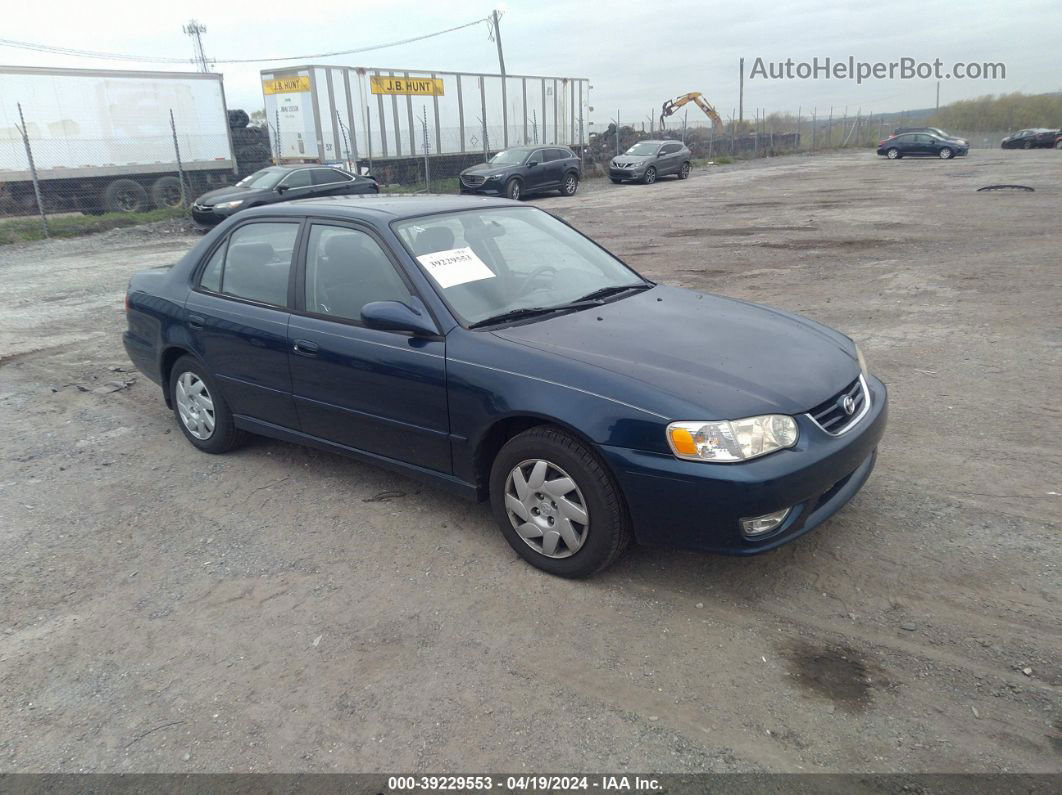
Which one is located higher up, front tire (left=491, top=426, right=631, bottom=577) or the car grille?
the car grille

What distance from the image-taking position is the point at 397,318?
3709 millimetres

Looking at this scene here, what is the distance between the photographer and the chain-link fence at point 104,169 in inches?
749

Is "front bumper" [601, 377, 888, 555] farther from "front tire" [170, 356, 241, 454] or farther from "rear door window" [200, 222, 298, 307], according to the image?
"front tire" [170, 356, 241, 454]

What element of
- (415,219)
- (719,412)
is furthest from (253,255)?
(719,412)

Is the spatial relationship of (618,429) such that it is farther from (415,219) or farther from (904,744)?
(415,219)

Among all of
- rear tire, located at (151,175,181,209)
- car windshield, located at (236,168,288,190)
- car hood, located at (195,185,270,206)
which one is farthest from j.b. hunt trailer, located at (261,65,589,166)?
car hood, located at (195,185,270,206)

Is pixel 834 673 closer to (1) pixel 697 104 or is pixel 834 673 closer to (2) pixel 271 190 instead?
(2) pixel 271 190

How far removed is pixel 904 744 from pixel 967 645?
67cm

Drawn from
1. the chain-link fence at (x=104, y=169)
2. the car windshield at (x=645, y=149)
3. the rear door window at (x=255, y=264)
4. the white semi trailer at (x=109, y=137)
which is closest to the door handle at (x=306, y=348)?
the rear door window at (x=255, y=264)

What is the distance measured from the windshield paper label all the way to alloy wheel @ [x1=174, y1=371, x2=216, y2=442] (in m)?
1.95

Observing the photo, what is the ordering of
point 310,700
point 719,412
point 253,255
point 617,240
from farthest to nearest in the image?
point 617,240
point 253,255
point 719,412
point 310,700

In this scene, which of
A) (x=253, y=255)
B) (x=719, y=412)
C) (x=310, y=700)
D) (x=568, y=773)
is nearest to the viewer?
(x=568, y=773)

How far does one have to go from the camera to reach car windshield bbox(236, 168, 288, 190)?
58.6 ft

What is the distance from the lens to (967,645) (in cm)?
300
